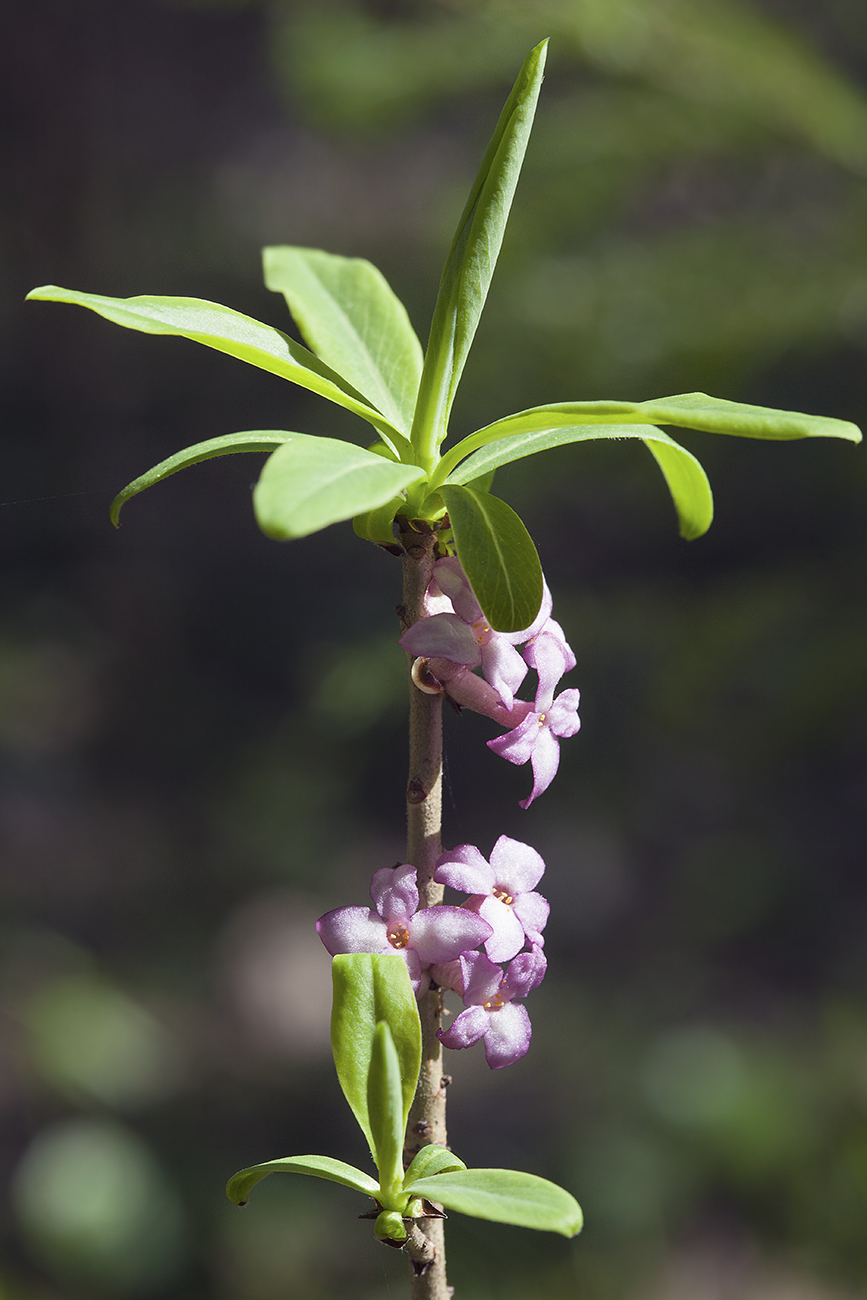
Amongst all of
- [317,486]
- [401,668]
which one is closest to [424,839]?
[317,486]

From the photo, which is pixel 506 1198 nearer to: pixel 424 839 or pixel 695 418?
pixel 424 839

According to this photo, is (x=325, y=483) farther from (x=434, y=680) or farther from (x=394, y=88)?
(x=394, y=88)

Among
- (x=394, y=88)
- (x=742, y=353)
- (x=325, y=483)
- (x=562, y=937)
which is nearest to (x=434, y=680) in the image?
(x=325, y=483)

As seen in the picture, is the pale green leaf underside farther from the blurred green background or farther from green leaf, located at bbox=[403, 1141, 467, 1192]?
the blurred green background

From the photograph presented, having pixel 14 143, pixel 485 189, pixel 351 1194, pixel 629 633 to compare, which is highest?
pixel 14 143

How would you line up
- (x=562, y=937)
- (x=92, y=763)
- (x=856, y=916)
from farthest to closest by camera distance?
(x=92, y=763), (x=562, y=937), (x=856, y=916)

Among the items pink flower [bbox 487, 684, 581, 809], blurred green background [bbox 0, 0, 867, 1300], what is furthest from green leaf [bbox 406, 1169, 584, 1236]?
blurred green background [bbox 0, 0, 867, 1300]

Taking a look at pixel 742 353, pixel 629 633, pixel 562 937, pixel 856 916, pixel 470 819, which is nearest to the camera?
pixel 742 353
